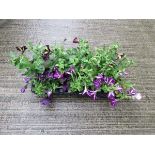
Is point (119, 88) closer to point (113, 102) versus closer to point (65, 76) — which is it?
point (113, 102)

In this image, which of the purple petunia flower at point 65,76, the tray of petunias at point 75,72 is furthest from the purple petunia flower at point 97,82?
the purple petunia flower at point 65,76

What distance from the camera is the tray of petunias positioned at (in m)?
1.43

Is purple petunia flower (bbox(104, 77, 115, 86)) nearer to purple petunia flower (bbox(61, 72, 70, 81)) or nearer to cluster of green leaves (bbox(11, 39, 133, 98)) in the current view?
cluster of green leaves (bbox(11, 39, 133, 98))

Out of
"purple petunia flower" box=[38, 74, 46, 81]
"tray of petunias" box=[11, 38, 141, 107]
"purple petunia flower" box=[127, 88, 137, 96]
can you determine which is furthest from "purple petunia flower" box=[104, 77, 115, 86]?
"purple petunia flower" box=[38, 74, 46, 81]

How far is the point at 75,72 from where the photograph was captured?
143cm

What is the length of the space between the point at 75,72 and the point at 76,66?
3cm

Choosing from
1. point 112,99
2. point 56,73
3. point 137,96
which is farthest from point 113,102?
point 56,73

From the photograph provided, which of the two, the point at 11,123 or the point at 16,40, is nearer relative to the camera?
the point at 11,123

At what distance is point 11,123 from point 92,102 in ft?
1.09

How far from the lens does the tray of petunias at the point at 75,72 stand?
143 cm

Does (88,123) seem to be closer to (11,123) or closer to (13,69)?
(11,123)

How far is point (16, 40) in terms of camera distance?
1922 millimetres

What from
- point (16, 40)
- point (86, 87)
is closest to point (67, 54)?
point (86, 87)

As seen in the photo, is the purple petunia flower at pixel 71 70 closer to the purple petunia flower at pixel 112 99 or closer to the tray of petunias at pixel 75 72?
the tray of petunias at pixel 75 72
